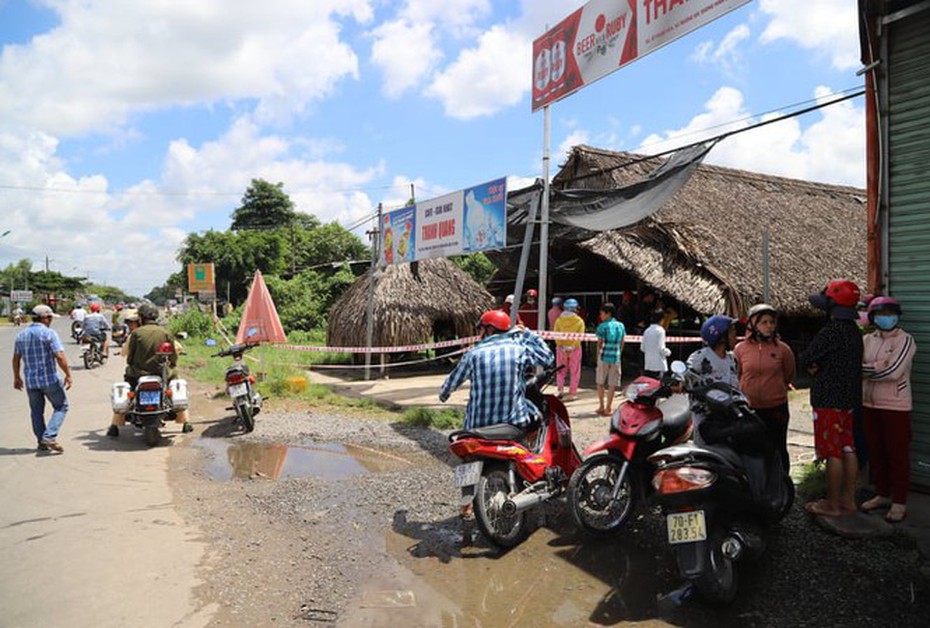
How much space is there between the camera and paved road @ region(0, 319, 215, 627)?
3.36 meters

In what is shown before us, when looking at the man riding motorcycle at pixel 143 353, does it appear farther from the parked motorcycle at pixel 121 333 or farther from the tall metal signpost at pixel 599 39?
the parked motorcycle at pixel 121 333

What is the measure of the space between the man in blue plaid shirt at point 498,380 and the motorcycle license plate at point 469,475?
443 mm

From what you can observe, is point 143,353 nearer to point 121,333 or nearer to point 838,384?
point 838,384

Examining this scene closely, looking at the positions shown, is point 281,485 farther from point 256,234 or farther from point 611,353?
point 256,234

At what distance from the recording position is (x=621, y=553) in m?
4.28

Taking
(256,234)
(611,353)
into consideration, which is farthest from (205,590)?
(256,234)

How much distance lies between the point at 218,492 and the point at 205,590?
2.12 metres

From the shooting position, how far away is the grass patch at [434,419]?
329 inches

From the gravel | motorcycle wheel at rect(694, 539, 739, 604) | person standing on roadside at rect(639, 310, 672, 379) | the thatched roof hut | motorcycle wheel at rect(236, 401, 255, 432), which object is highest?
the thatched roof hut

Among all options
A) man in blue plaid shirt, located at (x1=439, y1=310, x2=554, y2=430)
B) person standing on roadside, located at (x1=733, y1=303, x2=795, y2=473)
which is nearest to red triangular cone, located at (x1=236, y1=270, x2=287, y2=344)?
man in blue plaid shirt, located at (x1=439, y1=310, x2=554, y2=430)

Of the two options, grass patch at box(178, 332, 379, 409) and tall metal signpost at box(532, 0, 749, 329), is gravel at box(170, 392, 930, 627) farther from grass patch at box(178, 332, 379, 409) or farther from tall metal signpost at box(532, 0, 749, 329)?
tall metal signpost at box(532, 0, 749, 329)

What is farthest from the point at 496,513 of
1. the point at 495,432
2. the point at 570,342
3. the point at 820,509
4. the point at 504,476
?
the point at 570,342

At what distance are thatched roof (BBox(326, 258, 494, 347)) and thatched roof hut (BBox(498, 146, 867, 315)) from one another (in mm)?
2505

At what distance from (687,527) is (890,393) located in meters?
2.21
